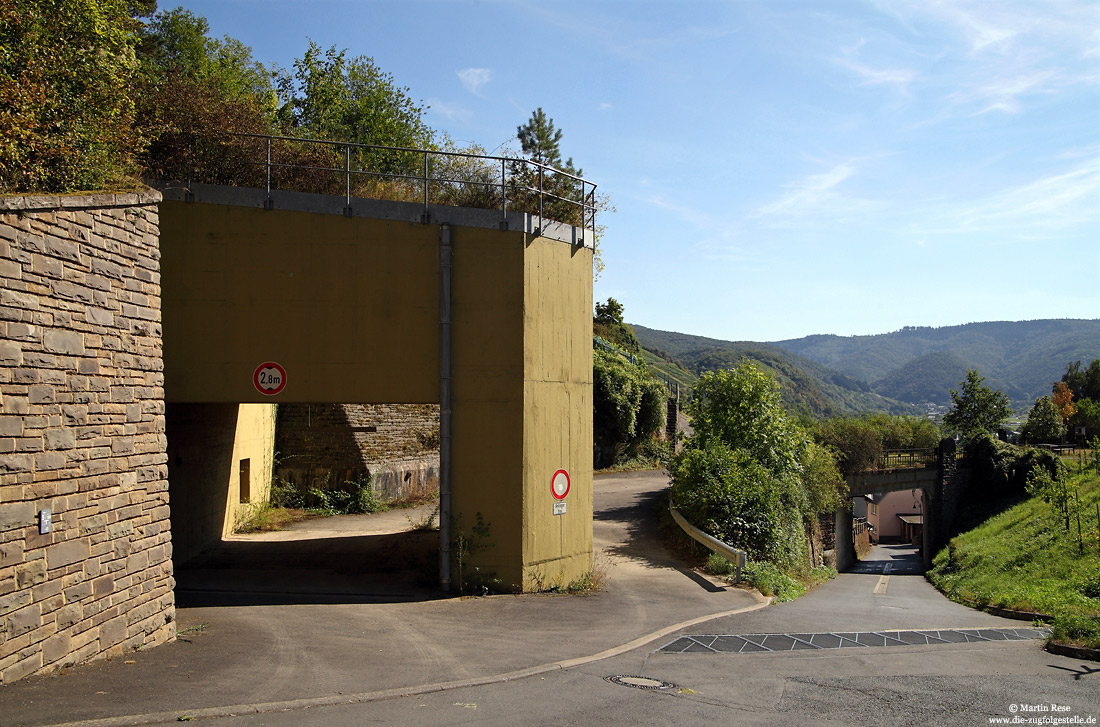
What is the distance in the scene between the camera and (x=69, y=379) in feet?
23.6

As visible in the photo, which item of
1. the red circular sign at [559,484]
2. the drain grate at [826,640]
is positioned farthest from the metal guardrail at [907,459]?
the red circular sign at [559,484]

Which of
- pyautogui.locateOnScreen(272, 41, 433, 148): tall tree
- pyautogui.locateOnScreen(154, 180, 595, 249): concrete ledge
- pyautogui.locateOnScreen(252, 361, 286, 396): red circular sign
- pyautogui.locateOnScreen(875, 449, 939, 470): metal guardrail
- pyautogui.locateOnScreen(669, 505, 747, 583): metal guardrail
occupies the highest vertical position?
pyautogui.locateOnScreen(272, 41, 433, 148): tall tree

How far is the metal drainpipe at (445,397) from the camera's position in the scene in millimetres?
11414

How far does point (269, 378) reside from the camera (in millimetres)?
Answer: 11180

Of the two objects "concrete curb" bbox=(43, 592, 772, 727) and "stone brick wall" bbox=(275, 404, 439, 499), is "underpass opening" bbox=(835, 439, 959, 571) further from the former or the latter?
"concrete curb" bbox=(43, 592, 772, 727)

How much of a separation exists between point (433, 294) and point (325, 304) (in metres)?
1.59

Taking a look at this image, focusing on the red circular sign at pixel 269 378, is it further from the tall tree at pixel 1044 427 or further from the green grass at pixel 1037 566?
the tall tree at pixel 1044 427

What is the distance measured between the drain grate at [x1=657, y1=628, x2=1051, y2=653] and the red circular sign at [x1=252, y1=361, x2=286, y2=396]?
6439mm

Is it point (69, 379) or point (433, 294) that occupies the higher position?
point (433, 294)

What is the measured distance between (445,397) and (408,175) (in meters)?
3.81

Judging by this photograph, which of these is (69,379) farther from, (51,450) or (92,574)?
(92,574)

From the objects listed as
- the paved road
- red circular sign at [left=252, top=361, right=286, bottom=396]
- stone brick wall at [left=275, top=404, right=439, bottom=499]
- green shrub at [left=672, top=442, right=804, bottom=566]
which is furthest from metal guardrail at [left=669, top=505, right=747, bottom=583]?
stone brick wall at [left=275, top=404, right=439, bottom=499]

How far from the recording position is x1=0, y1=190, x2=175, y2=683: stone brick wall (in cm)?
649

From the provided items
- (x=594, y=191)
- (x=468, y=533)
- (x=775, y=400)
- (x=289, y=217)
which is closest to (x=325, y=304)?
(x=289, y=217)
